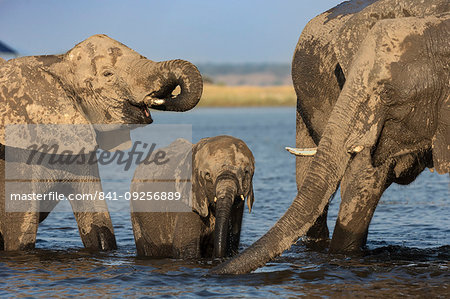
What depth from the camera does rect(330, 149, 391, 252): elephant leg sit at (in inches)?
321

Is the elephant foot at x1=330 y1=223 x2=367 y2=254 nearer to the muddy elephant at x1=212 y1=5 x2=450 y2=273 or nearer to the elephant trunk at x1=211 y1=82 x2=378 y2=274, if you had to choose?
the muddy elephant at x1=212 y1=5 x2=450 y2=273

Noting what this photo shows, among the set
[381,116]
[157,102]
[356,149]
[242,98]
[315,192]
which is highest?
[242,98]

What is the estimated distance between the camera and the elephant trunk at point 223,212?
7.21m

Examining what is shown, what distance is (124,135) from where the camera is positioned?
8.38 meters

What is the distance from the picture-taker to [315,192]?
6590 millimetres

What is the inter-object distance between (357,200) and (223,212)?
159cm

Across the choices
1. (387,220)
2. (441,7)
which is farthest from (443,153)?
(387,220)

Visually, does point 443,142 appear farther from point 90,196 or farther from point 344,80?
point 90,196

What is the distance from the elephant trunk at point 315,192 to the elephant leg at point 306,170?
3071 mm

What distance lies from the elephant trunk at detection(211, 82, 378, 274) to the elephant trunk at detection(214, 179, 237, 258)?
55 centimetres

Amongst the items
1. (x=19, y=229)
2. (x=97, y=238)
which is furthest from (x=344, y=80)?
(x=19, y=229)

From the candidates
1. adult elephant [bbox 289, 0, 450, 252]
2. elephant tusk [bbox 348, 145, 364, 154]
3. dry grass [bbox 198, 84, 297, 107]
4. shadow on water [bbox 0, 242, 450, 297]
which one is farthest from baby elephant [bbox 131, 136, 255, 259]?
dry grass [bbox 198, 84, 297, 107]

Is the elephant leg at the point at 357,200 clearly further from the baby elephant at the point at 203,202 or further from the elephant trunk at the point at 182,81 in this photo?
the elephant trunk at the point at 182,81

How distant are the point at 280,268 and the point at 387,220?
3893mm
